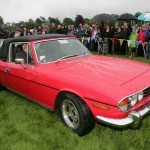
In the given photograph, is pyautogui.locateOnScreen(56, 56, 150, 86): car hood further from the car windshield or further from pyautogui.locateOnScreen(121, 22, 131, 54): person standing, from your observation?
pyautogui.locateOnScreen(121, 22, 131, 54): person standing

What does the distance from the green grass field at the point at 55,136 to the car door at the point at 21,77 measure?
534mm

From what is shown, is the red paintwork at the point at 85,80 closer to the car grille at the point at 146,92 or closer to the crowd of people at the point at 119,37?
the car grille at the point at 146,92

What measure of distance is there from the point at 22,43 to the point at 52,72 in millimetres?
1346

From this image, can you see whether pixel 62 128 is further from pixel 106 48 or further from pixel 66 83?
pixel 106 48

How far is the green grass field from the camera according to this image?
370cm

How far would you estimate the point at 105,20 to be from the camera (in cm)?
1529

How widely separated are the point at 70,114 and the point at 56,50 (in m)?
1.52

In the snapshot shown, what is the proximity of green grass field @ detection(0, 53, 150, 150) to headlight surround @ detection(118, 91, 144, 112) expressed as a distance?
657 mm

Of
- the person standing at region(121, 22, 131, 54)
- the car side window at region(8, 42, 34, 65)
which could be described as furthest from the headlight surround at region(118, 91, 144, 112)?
the person standing at region(121, 22, 131, 54)

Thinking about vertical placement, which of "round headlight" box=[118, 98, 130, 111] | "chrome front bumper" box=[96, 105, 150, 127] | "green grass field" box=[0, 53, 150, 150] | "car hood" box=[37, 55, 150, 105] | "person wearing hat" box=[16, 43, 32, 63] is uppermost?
"person wearing hat" box=[16, 43, 32, 63]

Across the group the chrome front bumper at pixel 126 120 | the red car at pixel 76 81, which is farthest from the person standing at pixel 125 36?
the chrome front bumper at pixel 126 120

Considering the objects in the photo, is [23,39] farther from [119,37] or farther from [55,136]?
[119,37]

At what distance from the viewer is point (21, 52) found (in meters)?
5.35

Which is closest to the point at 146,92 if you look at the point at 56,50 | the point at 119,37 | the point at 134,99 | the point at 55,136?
the point at 134,99
